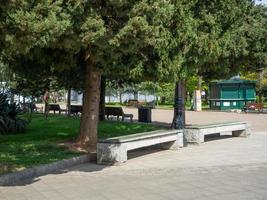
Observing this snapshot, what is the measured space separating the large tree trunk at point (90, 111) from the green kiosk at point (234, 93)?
3107 cm

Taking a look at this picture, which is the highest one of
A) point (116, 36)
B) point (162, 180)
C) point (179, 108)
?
point (116, 36)

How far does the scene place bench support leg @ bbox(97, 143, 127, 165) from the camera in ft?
38.6

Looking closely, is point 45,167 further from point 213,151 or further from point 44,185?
point 213,151

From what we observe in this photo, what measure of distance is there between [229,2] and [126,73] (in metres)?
3.91

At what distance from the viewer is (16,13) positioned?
8.27m

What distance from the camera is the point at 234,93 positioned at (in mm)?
44438

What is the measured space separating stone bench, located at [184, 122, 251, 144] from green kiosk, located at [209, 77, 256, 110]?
25.4m

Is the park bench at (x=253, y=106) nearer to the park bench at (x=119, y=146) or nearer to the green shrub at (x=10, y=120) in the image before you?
the green shrub at (x=10, y=120)

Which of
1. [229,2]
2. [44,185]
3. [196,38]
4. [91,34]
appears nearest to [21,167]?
[44,185]

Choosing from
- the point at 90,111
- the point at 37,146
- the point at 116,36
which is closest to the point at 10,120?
the point at 37,146

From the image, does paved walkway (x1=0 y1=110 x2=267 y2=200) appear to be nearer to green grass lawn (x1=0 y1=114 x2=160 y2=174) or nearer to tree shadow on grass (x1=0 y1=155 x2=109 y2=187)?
tree shadow on grass (x1=0 y1=155 x2=109 y2=187)

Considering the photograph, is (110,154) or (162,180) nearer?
(162,180)

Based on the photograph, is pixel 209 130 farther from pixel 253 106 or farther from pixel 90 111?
pixel 253 106

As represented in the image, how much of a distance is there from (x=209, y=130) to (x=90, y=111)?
462cm
